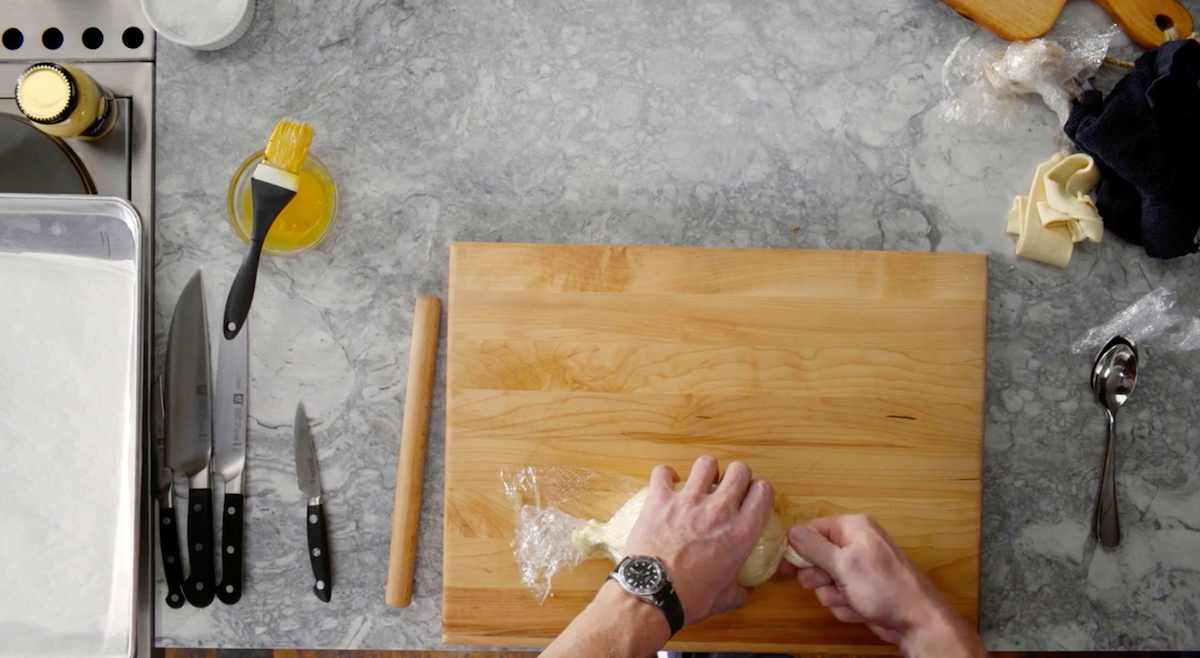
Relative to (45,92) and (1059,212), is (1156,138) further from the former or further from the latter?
(45,92)

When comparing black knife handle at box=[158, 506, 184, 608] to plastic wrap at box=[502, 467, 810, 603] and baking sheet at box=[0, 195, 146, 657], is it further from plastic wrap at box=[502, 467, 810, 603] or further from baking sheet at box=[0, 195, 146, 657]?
plastic wrap at box=[502, 467, 810, 603]

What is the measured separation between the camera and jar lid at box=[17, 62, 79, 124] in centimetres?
98

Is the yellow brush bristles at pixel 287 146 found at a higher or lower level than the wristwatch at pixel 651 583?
higher

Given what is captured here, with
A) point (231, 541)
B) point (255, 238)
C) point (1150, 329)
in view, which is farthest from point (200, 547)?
point (1150, 329)

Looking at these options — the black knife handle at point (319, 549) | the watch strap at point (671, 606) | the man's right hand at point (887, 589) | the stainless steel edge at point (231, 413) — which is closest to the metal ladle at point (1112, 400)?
the man's right hand at point (887, 589)

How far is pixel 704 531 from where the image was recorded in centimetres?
93

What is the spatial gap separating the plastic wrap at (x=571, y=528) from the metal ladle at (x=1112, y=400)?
456mm

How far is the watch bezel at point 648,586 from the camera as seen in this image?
0.90m

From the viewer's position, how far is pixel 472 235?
1.12 metres

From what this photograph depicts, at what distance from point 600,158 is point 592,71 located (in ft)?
0.41


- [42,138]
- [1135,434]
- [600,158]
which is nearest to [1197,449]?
[1135,434]

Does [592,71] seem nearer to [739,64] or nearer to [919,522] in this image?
[739,64]

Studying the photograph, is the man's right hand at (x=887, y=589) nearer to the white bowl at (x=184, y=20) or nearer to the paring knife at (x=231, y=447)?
the paring knife at (x=231, y=447)

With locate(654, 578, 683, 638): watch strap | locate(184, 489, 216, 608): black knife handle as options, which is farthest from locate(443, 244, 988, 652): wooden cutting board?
locate(184, 489, 216, 608): black knife handle
